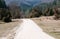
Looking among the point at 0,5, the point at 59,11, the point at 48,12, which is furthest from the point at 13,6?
the point at 59,11

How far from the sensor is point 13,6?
121m

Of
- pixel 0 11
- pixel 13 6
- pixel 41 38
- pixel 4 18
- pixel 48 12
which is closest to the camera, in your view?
pixel 41 38

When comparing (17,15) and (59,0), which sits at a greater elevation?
(59,0)

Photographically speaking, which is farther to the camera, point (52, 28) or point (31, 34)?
point (52, 28)

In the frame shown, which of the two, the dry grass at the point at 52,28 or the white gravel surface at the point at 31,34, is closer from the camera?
the white gravel surface at the point at 31,34

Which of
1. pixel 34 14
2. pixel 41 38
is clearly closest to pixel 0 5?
pixel 34 14

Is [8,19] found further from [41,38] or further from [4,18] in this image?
[41,38]

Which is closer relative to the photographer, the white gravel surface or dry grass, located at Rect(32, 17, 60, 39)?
the white gravel surface

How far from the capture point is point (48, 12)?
9050cm

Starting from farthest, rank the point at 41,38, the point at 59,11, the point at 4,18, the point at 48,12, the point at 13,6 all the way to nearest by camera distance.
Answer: the point at 13,6 < the point at 48,12 < the point at 59,11 < the point at 4,18 < the point at 41,38

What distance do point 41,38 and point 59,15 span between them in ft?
157

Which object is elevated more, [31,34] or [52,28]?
[31,34]

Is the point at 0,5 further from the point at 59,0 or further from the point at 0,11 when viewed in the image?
the point at 59,0

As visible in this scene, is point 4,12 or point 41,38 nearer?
point 41,38
